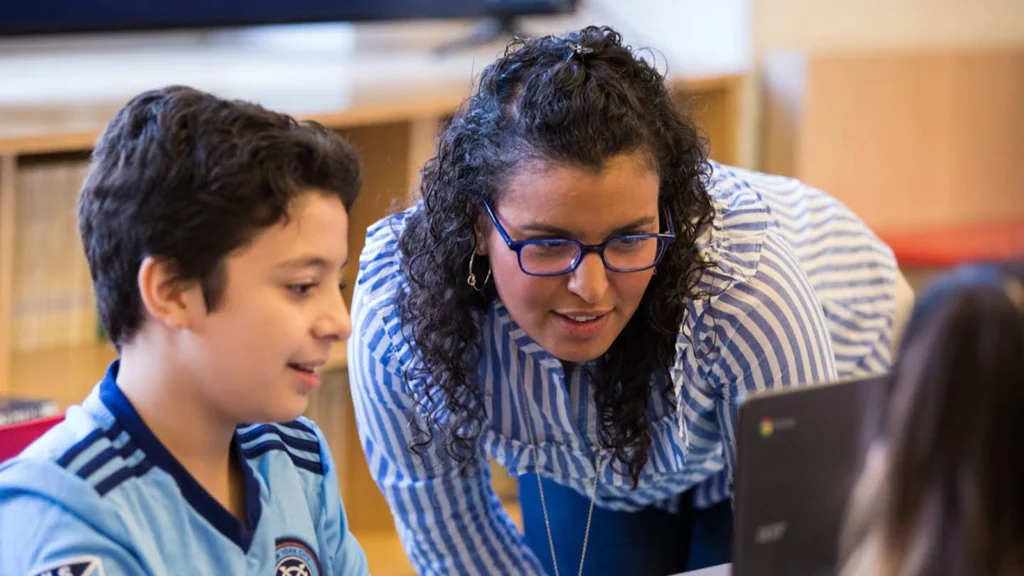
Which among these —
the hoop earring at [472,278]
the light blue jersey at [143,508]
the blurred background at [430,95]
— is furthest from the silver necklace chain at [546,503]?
the blurred background at [430,95]

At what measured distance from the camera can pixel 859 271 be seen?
184 cm

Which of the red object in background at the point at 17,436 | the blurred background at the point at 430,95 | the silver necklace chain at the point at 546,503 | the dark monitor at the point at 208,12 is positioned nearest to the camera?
the red object in background at the point at 17,436

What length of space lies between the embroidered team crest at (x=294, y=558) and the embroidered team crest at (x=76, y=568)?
0.60 ft

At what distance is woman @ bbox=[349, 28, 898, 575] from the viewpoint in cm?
131

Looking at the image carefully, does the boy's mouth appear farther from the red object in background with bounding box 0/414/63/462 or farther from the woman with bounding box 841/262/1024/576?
the woman with bounding box 841/262/1024/576

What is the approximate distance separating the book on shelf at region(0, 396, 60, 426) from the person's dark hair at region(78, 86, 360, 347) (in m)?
0.94

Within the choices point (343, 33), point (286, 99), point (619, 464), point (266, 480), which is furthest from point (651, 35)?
point (266, 480)

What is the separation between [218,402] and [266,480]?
12 centimetres

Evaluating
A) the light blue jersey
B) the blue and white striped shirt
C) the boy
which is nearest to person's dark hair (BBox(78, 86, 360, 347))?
the boy

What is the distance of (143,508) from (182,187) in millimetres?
261

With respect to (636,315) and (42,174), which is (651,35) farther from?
(636,315)

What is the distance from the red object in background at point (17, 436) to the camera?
121 cm

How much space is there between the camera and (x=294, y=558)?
3.80 feet

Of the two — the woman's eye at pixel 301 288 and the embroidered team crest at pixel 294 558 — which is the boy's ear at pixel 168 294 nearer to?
the woman's eye at pixel 301 288
